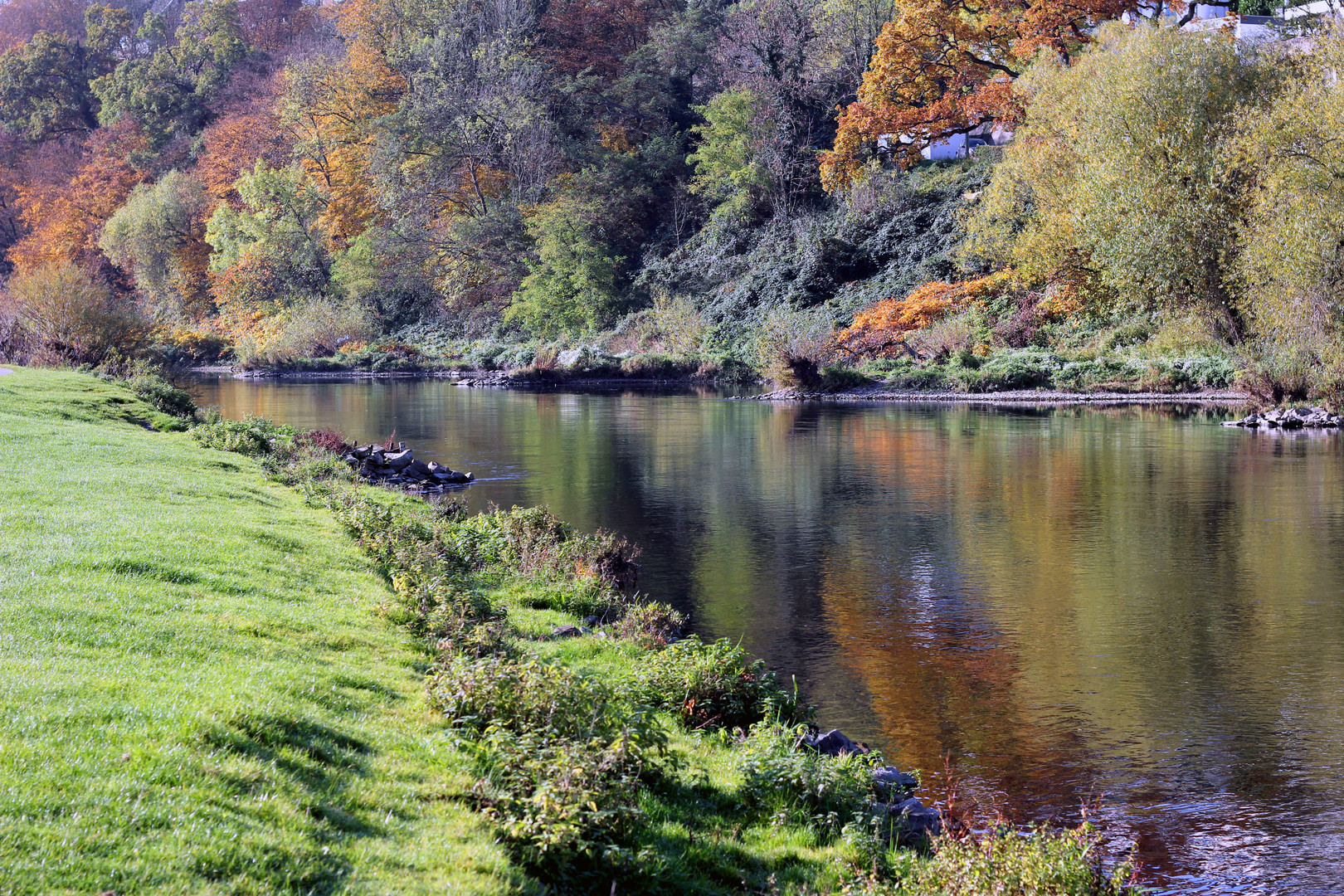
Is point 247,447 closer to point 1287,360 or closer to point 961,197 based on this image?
point 1287,360

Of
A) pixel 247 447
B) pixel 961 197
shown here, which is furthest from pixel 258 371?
pixel 247 447

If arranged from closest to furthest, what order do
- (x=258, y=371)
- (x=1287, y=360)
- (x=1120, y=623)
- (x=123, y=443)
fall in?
(x=1120, y=623), (x=123, y=443), (x=1287, y=360), (x=258, y=371)

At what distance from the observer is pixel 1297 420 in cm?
3281

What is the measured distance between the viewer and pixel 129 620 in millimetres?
8469

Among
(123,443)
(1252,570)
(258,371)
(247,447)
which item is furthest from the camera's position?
(258,371)

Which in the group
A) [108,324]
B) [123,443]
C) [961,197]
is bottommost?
[123,443]

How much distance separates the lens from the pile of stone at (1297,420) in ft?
106

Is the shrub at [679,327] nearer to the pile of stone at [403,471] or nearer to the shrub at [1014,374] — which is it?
the shrub at [1014,374]

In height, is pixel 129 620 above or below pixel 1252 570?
above

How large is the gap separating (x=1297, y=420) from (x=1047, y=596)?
75.2 ft

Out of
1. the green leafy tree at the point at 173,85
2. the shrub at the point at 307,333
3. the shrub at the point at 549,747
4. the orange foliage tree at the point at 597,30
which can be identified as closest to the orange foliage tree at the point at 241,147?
the green leafy tree at the point at 173,85

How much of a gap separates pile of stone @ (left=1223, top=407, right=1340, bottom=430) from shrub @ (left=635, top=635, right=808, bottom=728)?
28.7 metres

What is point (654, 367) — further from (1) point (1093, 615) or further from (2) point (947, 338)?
(1) point (1093, 615)

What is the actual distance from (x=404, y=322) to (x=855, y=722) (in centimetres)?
7359
